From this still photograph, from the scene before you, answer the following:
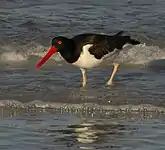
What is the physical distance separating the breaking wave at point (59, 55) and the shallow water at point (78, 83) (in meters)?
0.02

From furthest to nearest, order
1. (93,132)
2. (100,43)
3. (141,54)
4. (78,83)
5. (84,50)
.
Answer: (141,54) → (78,83) → (100,43) → (84,50) → (93,132)

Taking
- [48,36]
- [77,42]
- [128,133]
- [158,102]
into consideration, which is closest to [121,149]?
[128,133]

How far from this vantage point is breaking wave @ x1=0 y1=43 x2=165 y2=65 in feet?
41.6

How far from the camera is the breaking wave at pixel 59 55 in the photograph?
12680 mm

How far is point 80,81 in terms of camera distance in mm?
11234

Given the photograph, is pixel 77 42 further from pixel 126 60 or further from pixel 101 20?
pixel 101 20

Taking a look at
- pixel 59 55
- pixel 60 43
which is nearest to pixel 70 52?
pixel 60 43

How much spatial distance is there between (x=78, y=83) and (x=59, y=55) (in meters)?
1.75

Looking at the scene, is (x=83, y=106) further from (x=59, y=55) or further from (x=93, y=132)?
(x=59, y=55)

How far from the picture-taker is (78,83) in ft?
36.5

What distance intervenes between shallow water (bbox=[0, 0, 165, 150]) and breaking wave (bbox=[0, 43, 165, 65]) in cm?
2

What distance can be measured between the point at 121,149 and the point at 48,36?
19.8 feet

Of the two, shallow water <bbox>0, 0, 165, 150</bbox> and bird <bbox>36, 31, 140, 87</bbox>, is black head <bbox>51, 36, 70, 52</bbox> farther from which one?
shallow water <bbox>0, 0, 165, 150</bbox>

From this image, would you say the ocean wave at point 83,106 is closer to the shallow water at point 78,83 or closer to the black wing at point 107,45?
the shallow water at point 78,83
